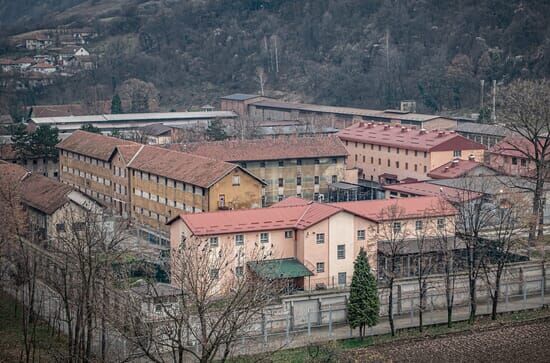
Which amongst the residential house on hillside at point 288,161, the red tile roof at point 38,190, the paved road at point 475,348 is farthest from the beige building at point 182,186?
the paved road at point 475,348

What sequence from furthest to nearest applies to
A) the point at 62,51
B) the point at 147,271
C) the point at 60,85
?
the point at 62,51 → the point at 60,85 → the point at 147,271

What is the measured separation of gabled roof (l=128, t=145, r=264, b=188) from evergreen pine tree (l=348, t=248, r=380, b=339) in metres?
9.46

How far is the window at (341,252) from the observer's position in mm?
25766

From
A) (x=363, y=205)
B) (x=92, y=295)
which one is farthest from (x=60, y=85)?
(x=92, y=295)

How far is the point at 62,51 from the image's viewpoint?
8525cm

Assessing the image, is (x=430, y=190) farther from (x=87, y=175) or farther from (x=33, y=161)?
(x=33, y=161)

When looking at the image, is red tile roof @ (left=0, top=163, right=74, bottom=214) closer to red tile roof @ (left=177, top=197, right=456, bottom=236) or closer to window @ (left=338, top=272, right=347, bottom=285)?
red tile roof @ (left=177, top=197, right=456, bottom=236)

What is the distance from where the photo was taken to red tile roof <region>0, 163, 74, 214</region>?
30.8 m

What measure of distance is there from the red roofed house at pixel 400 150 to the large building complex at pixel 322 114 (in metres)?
5.76

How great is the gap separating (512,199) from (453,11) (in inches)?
1813

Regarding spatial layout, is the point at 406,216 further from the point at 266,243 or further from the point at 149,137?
the point at 149,137

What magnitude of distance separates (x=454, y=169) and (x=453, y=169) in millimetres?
96

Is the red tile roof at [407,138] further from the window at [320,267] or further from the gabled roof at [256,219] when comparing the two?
the window at [320,267]

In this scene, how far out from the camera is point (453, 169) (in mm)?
36906
